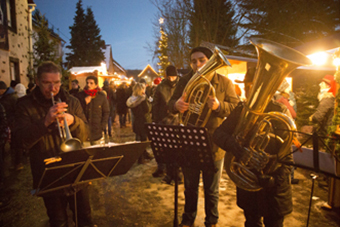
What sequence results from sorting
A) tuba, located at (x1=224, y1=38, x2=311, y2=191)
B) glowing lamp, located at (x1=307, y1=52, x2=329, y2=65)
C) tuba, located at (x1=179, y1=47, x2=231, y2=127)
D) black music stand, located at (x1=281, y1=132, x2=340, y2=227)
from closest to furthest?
black music stand, located at (x1=281, y1=132, x2=340, y2=227), tuba, located at (x1=224, y1=38, x2=311, y2=191), tuba, located at (x1=179, y1=47, x2=231, y2=127), glowing lamp, located at (x1=307, y1=52, x2=329, y2=65)

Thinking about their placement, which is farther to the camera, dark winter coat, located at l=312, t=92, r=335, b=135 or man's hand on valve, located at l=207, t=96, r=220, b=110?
dark winter coat, located at l=312, t=92, r=335, b=135

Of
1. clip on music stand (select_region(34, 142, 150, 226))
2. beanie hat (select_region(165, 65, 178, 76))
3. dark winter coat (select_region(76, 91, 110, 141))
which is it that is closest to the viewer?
clip on music stand (select_region(34, 142, 150, 226))

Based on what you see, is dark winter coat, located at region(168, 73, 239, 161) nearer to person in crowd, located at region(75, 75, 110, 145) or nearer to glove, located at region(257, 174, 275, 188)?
glove, located at region(257, 174, 275, 188)

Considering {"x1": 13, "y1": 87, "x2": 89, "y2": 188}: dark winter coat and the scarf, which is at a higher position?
the scarf

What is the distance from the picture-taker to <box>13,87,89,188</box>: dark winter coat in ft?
6.99

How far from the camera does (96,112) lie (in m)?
4.93

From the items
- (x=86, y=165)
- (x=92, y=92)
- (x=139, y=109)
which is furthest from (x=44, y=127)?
(x=139, y=109)

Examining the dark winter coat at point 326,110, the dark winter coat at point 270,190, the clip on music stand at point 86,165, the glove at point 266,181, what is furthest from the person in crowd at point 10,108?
the dark winter coat at point 326,110

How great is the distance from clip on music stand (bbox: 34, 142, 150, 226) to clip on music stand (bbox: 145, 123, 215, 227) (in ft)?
0.91

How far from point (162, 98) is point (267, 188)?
2.84 metres

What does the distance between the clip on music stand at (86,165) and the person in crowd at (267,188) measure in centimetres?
86

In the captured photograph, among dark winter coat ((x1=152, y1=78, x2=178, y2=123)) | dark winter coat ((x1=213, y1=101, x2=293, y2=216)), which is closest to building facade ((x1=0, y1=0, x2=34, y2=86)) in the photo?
dark winter coat ((x1=152, y1=78, x2=178, y2=123))

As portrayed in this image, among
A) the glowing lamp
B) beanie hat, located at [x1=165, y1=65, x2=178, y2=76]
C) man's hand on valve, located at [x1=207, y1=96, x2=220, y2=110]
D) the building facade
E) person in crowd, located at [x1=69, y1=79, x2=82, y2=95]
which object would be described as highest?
the building facade

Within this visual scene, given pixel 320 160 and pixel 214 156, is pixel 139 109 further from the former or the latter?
pixel 320 160
